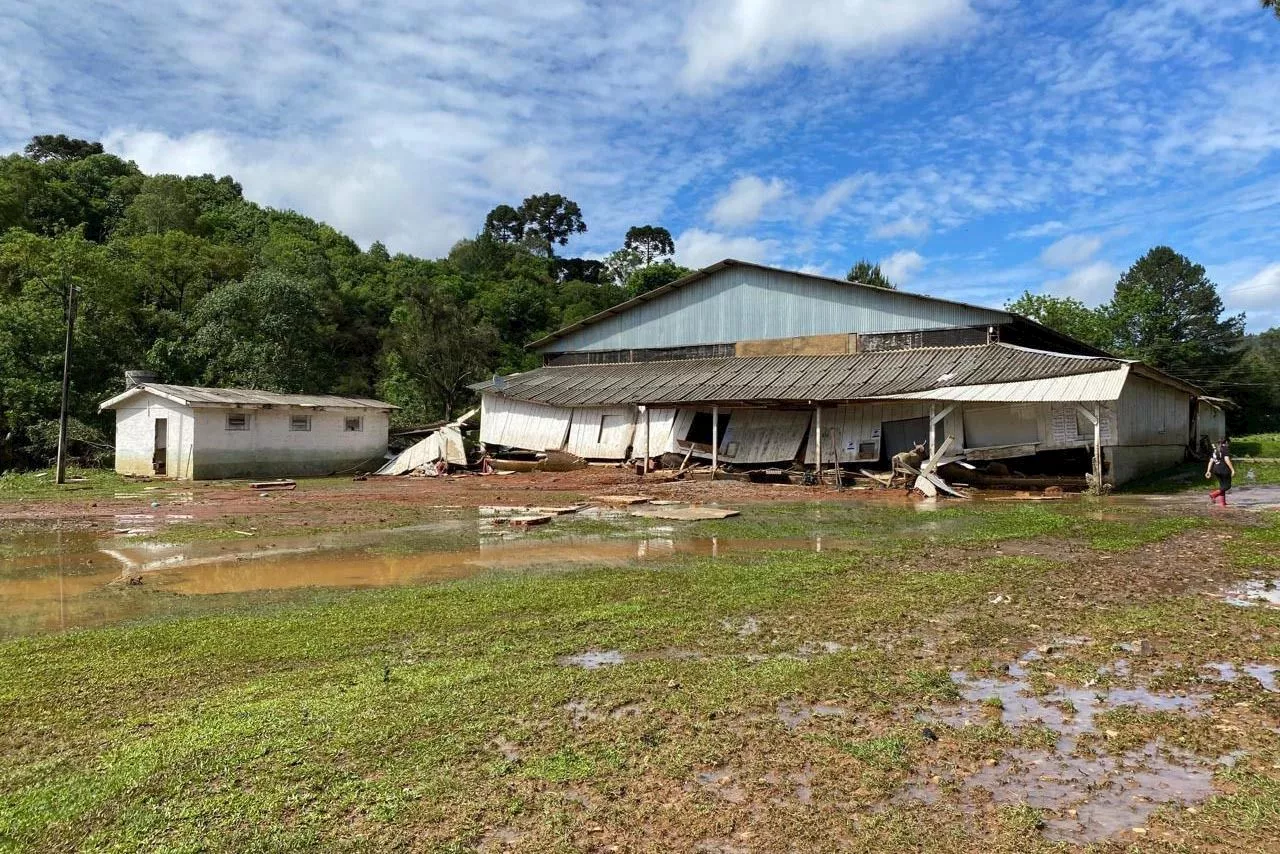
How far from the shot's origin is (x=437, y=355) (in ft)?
128

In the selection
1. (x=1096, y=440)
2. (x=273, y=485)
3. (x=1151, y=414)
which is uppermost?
(x=1151, y=414)

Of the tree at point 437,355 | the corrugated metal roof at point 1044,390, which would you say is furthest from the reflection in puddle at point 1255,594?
the tree at point 437,355

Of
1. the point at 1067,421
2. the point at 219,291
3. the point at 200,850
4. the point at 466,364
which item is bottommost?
the point at 200,850

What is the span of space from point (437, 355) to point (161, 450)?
1484 cm

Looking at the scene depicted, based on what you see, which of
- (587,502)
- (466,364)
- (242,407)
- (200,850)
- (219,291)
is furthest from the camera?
(466,364)

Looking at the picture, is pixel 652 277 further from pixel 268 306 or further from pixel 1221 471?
pixel 1221 471


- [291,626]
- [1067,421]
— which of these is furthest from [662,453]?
[291,626]

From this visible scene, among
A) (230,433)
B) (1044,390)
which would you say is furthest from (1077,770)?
(230,433)

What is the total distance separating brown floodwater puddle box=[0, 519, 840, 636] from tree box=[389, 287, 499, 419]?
991 inches

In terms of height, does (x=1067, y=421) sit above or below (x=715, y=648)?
above

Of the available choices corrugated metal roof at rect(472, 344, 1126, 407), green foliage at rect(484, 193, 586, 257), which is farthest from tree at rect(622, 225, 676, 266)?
corrugated metal roof at rect(472, 344, 1126, 407)

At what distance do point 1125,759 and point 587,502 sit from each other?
15.5 m

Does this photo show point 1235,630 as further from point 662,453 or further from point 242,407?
point 242,407

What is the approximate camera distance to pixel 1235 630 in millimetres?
6566
